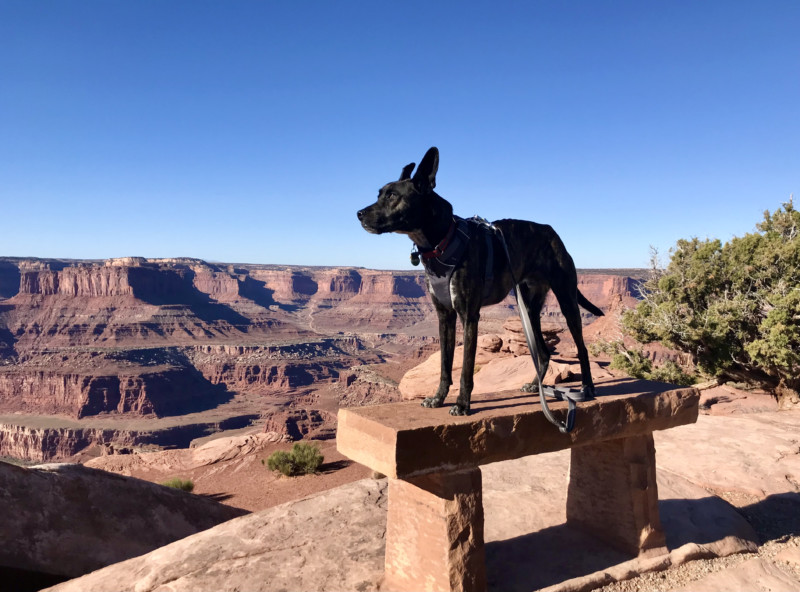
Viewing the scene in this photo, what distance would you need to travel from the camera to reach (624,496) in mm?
5547

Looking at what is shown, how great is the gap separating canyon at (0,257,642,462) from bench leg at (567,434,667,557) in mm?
21775

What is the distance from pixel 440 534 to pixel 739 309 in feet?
43.2

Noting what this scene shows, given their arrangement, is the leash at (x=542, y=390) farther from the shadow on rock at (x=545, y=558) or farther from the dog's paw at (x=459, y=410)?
the shadow on rock at (x=545, y=558)

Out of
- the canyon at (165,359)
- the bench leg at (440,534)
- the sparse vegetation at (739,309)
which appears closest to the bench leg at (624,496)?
the bench leg at (440,534)

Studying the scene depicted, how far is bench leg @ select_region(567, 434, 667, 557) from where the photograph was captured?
216 inches

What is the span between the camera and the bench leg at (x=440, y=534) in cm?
435

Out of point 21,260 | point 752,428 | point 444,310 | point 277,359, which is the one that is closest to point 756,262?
point 752,428

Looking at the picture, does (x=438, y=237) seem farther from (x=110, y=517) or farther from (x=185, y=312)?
(x=185, y=312)

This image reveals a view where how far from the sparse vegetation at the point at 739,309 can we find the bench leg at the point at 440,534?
11.6 metres

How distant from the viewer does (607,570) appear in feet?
16.9

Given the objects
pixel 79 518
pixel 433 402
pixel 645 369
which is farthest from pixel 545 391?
pixel 645 369

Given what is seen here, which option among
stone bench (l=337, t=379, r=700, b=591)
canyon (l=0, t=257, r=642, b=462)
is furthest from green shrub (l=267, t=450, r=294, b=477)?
stone bench (l=337, t=379, r=700, b=591)

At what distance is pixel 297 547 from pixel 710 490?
6.13 metres

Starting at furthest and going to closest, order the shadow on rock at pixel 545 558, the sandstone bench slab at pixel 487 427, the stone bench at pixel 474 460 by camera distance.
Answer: the shadow on rock at pixel 545 558 → the stone bench at pixel 474 460 → the sandstone bench slab at pixel 487 427
